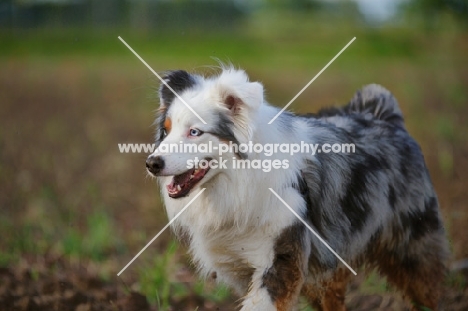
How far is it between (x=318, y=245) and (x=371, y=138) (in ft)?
3.23

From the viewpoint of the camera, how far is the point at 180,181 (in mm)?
4051

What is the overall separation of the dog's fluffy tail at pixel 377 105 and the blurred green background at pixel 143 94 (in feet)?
3.25

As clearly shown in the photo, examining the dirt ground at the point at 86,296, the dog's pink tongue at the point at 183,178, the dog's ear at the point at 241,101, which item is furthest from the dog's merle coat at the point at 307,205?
the dirt ground at the point at 86,296

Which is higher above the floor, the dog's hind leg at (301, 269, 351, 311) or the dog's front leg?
the dog's front leg

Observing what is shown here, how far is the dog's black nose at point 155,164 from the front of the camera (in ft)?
12.6

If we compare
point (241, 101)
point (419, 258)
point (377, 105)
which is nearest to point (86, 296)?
point (241, 101)

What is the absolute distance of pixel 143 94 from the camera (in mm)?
18094

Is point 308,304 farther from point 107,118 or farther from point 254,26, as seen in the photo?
point 254,26

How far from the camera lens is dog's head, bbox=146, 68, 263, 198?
396 centimetres

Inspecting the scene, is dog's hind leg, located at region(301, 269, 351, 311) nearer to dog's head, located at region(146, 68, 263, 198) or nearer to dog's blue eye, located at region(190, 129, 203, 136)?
dog's head, located at region(146, 68, 263, 198)

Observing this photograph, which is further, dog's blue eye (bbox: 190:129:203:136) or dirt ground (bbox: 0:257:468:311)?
dirt ground (bbox: 0:257:468:311)

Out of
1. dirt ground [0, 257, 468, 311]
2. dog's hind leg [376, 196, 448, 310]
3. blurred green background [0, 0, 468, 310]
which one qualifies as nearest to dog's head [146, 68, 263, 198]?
blurred green background [0, 0, 468, 310]

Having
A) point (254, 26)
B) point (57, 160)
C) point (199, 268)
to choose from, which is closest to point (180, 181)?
point (199, 268)

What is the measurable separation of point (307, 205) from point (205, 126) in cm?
82
